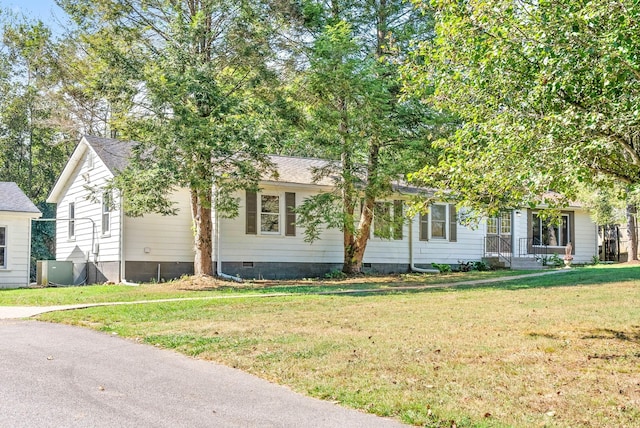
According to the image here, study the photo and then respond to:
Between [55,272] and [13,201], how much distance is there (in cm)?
268

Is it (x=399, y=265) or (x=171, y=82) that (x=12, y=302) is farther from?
(x=399, y=265)

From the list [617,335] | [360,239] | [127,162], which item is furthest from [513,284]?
[127,162]

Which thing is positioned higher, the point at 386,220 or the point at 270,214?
the point at 270,214

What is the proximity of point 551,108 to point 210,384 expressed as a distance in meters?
4.63

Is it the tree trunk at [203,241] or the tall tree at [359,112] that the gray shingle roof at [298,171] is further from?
the tree trunk at [203,241]

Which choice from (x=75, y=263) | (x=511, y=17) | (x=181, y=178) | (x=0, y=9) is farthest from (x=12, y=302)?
(x=0, y=9)

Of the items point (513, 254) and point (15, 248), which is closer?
point (15, 248)

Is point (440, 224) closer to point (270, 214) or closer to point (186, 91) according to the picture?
point (270, 214)

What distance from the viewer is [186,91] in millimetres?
16000

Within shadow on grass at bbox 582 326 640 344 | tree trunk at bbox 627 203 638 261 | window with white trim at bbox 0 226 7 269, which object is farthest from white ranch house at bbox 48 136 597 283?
shadow on grass at bbox 582 326 640 344

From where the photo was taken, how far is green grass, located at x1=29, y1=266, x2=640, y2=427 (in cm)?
566

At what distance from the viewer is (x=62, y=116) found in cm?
2642

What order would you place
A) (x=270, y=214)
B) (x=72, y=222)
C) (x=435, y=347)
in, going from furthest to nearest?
1. (x=72, y=222)
2. (x=270, y=214)
3. (x=435, y=347)

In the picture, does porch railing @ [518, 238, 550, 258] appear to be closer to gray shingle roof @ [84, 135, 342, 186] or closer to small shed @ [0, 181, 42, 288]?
gray shingle roof @ [84, 135, 342, 186]
